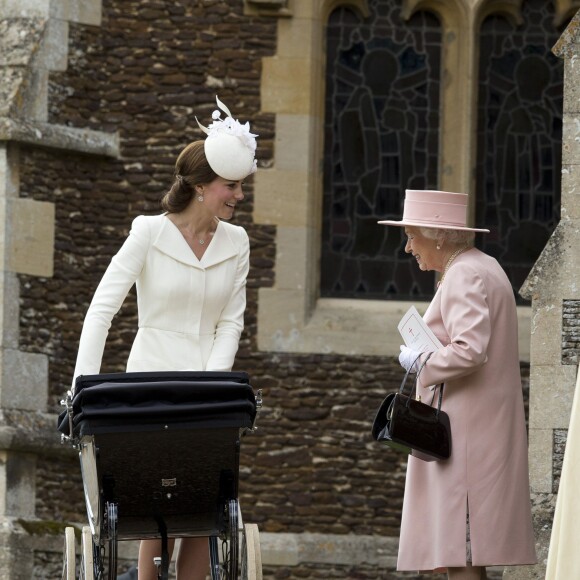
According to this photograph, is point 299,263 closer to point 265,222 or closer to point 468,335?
point 265,222

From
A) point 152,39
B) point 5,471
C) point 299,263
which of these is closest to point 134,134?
point 152,39

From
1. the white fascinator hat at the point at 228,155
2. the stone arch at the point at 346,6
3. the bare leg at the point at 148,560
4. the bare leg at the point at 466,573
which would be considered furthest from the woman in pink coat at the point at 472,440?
the stone arch at the point at 346,6

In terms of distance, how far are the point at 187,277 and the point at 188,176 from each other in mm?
386

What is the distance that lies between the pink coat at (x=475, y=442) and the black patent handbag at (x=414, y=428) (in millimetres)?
60

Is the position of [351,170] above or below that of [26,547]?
above

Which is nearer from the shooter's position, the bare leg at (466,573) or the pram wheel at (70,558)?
the pram wheel at (70,558)

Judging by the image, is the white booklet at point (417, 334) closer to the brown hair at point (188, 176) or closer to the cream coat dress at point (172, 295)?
the cream coat dress at point (172, 295)

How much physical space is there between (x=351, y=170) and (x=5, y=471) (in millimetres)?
3302

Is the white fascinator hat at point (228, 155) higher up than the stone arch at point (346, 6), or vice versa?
the stone arch at point (346, 6)

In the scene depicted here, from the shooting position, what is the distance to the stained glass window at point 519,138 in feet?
41.4

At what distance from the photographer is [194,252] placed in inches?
264

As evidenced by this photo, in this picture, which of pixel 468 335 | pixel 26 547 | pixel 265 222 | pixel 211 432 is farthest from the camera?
pixel 265 222

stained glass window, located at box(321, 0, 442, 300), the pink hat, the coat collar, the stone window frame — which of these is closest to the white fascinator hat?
the coat collar

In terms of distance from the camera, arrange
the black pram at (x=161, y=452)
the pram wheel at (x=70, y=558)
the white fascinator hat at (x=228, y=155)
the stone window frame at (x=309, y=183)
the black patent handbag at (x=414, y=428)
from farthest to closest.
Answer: the stone window frame at (x=309, y=183), the white fascinator hat at (x=228, y=155), the black patent handbag at (x=414, y=428), the pram wheel at (x=70, y=558), the black pram at (x=161, y=452)
